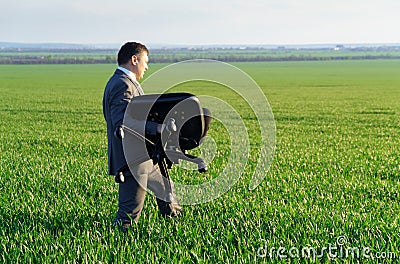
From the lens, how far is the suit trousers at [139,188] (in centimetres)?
563

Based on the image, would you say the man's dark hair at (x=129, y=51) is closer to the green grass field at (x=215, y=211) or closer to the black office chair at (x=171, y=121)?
the black office chair at (x=171, y=121)

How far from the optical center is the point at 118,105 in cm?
520

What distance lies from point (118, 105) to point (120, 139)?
16.5 inches

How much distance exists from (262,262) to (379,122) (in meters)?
18.5

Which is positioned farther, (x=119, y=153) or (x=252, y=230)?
(x=252, y=230)

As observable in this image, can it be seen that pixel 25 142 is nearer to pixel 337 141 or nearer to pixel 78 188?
pixel 78 188

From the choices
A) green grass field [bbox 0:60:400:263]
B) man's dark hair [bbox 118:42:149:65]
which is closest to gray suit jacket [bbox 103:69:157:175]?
man's dark hair [bbox 118:42:149:65]

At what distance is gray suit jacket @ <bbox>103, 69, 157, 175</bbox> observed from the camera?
17.0 ft

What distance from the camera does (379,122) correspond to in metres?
22.0

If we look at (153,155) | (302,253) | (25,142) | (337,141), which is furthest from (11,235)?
(337,141)
